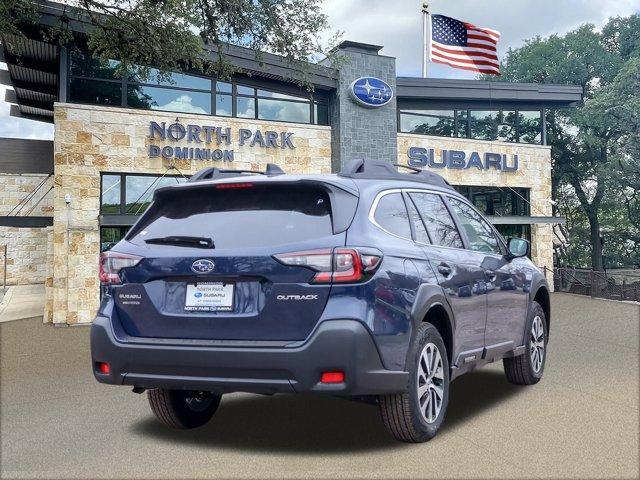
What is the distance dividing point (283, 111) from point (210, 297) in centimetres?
1684

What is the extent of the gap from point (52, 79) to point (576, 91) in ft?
63.2

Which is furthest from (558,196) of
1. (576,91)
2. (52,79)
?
(52,79)

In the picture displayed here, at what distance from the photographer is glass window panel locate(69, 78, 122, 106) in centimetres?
1668

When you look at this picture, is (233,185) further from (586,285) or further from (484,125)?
(586,285)

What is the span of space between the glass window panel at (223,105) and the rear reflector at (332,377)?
1601 cm

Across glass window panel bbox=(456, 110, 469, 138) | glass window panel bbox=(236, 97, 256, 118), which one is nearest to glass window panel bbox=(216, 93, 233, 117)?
glass window panel bbox=(236, 97, 256, 118)

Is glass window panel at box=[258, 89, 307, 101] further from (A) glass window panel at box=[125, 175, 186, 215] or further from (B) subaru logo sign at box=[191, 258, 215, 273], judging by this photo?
(B) subaru logo sign at box=[191, 258, 215, 273]

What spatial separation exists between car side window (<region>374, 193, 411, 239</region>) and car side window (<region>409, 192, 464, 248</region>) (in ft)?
1.00

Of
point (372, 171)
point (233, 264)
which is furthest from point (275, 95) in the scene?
point (233, 264)

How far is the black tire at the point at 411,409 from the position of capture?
4238mm

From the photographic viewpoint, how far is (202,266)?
4098 mm

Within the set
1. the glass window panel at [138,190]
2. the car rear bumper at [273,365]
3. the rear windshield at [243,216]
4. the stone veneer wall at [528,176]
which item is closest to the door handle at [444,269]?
the car rear bumper at [273,365]

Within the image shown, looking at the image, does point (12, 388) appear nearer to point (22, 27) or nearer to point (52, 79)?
point (22, 27)

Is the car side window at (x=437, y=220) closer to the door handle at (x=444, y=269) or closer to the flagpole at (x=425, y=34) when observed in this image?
the door handle at (x=444, y=269)
